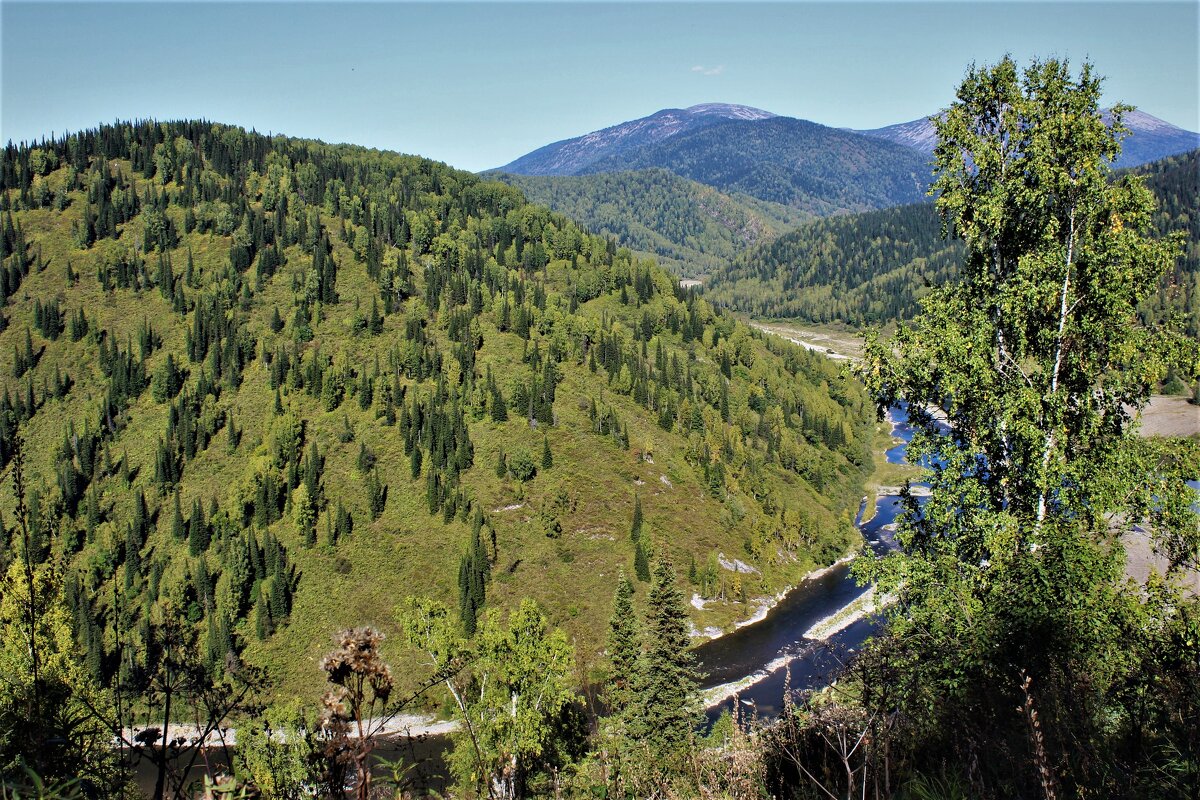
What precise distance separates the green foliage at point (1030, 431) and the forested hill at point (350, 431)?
66839 millimetres

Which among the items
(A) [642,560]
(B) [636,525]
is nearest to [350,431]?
(B) [636,525]

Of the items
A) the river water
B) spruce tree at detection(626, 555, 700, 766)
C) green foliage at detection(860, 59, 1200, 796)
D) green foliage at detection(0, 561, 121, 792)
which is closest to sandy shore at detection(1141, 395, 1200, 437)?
the river water

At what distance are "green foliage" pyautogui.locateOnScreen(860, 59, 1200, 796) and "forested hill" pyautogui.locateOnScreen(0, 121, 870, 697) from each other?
66839 mm

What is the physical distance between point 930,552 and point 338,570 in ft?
312

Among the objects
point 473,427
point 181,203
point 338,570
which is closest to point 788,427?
point 473,427

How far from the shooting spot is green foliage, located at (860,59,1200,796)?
521 inches

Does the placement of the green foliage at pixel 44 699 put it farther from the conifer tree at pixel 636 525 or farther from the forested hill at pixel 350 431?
the conifer tree at pixel 636 525

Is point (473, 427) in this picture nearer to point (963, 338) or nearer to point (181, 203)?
point (963, 338)

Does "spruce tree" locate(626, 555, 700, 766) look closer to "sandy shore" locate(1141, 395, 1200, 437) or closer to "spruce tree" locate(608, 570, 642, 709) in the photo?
"spruce tree" locate(608, 570, 642, 709)

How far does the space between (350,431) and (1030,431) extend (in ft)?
376

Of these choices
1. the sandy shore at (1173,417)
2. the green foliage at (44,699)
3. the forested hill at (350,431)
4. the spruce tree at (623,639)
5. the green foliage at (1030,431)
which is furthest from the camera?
the sandy shore at (1173,417)

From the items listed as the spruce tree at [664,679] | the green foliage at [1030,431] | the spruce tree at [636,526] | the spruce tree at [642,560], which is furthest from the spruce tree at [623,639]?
the spruce tree at [636,526]

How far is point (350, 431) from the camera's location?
117 m

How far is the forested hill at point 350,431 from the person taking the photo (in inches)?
3792
